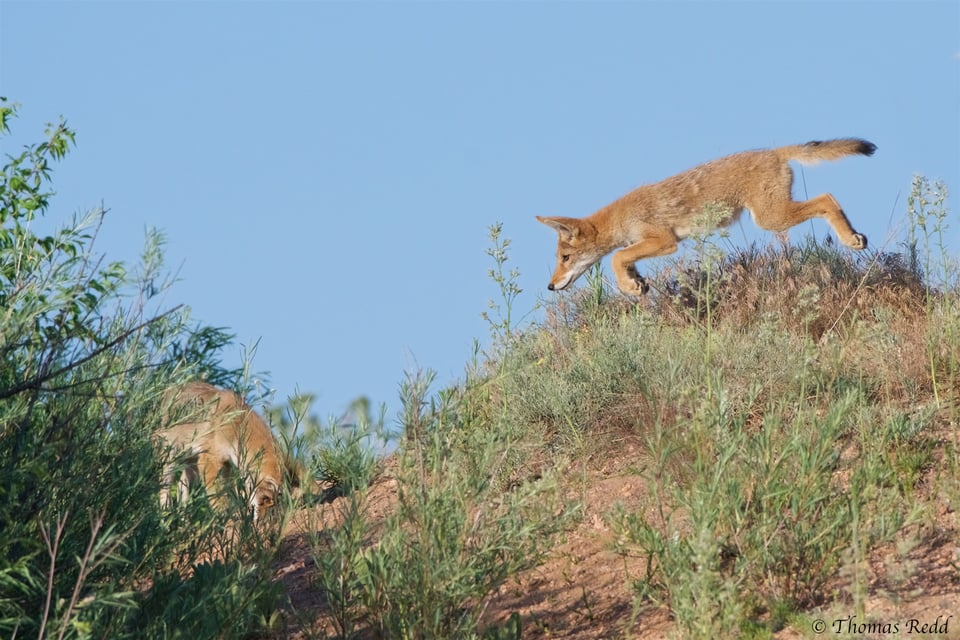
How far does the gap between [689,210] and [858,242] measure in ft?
5.87

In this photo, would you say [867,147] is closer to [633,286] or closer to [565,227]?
[633,286]

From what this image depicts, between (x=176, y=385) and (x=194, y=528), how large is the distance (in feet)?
2.23

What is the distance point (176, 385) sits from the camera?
580 cm

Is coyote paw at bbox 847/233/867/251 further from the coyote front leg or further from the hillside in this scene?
the hillside

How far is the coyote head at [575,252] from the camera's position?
13570mm

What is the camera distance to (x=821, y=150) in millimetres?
12695

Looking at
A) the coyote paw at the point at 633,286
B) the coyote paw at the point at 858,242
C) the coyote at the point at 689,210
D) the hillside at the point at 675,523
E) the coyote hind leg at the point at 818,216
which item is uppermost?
the coyote at the point at 689,210

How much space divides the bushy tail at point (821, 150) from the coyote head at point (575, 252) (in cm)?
218

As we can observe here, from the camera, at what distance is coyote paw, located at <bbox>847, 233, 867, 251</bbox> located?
11.5 metres

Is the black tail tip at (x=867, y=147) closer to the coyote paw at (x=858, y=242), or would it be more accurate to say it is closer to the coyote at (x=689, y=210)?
the coyote at (x=689, y=210)

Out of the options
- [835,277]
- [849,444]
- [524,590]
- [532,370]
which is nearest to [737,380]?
[849,444]

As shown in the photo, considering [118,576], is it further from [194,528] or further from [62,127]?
[62,127]

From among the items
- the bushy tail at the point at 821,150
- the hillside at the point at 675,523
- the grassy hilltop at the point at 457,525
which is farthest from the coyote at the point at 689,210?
the grassy hilltop at the point at 457,525

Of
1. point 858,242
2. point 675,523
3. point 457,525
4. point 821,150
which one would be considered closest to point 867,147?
point 821,150
